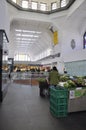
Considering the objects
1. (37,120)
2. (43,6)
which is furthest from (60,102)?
(43,6)

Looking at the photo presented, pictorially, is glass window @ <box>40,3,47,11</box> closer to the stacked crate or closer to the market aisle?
the market aisle

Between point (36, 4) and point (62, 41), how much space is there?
18.6 feet

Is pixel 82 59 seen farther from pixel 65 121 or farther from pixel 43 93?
pixel 65 121

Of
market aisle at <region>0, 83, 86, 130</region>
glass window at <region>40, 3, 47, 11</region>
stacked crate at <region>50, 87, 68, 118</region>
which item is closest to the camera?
market aisle at <region>0, 83, 86, 130</region>

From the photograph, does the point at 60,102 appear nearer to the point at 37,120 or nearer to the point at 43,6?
the point at 37,120

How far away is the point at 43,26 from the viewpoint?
19359 millimetres

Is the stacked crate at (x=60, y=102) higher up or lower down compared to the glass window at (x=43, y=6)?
lower down

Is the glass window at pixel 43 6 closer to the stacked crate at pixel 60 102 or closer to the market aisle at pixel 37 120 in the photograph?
the market aisle at pixel 37 120

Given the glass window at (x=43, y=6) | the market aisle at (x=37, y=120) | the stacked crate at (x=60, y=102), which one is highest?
the glass window at (x=43, y=6)

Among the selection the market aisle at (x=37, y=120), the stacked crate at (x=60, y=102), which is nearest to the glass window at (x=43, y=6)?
the market aisle at (x=37, y=120)

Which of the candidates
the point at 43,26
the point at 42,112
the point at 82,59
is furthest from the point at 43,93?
the point at 43,26

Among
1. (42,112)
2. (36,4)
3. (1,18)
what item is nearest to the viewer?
(42,112)

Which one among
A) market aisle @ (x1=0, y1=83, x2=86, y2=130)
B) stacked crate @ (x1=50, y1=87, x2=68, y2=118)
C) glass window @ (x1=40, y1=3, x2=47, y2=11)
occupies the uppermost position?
glass window @ (x1=40, y1=3, x2=47, y2=11)

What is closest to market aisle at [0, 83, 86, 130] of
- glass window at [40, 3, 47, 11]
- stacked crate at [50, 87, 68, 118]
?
stacked crate at [50, 87, 68, 118]
